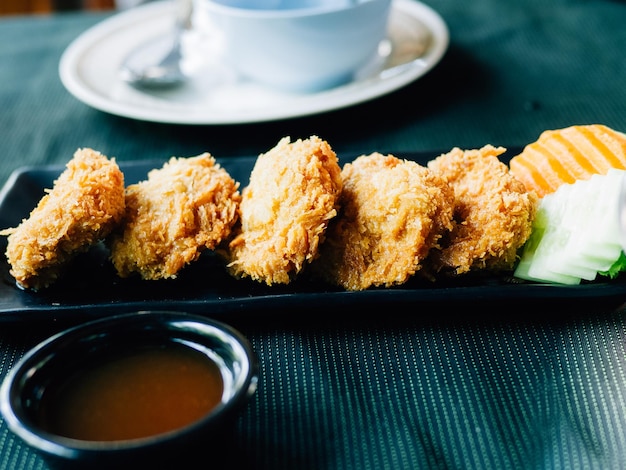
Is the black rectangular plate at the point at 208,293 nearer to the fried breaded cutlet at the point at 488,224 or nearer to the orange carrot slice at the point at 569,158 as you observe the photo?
the fried breaded cutlet at the point at 488,224

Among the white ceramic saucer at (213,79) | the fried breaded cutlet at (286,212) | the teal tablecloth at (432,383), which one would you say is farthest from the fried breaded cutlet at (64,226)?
the white ceramic saucer at (213,79)

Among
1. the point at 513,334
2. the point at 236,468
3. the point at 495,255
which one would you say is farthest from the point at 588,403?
the point at 236,468

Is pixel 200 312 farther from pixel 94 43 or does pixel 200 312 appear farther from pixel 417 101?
pixel 94 43

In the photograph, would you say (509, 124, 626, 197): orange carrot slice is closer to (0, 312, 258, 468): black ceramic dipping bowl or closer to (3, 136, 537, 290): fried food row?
(3, 136, 537, 290): fried food row

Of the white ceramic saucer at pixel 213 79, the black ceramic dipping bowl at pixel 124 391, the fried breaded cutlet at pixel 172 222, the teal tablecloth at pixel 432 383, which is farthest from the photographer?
the white ceramic saucer at pixel 213 79

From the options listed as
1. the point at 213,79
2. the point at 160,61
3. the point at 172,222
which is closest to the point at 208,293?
the point at 172,222

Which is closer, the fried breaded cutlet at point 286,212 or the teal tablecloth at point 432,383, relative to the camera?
the teal tablecloth at point 432,383

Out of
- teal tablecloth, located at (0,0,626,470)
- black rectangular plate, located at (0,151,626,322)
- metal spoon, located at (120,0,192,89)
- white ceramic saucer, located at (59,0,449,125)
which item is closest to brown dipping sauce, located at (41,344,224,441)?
teal tablecloth, located at (0,0,626,470)
